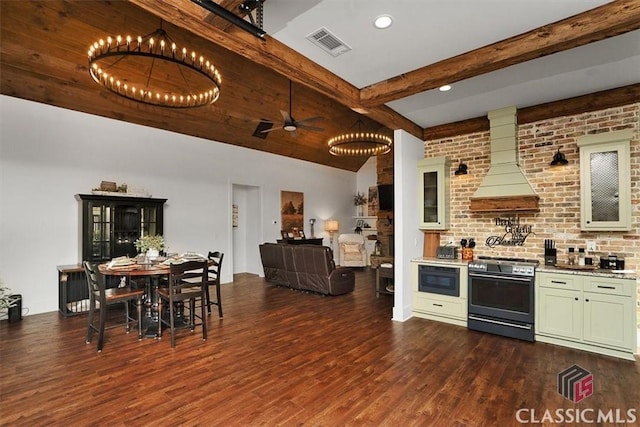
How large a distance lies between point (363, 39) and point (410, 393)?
3144 mm

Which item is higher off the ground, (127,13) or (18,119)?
(127,13)

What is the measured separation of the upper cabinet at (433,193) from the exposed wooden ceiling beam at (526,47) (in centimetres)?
163

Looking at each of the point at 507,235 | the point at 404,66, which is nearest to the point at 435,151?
the point at 507,235

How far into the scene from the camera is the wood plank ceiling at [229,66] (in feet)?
8.18

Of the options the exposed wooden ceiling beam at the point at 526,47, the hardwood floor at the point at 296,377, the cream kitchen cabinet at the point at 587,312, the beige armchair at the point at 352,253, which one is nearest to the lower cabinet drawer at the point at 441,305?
the hardwood floor at the point at 296,377

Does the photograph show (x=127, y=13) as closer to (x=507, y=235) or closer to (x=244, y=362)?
(x=244, y=362)

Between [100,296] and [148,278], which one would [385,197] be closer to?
[148,278]

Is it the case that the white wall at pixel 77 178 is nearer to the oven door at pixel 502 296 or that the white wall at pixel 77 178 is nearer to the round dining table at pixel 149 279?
the round dining table at pixel 149 279

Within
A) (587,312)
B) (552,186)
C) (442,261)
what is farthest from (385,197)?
(587,312)

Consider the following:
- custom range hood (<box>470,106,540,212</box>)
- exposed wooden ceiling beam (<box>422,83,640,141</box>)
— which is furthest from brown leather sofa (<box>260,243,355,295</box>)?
exposed wooden ceiling beam (<box>422,83,640,141</box>)

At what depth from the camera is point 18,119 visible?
4.97 metres

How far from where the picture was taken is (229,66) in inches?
225

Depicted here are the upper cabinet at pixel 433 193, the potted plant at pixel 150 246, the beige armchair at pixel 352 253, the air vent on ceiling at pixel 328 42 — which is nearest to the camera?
the air vent on ceiling at pixel 328 42

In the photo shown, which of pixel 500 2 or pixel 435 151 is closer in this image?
pixel 500 2
